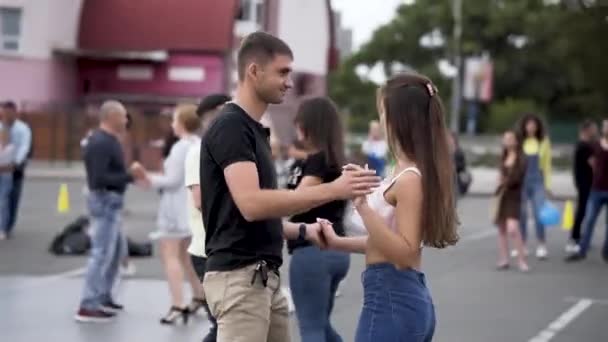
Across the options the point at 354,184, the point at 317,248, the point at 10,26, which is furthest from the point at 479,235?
the point at 10,26

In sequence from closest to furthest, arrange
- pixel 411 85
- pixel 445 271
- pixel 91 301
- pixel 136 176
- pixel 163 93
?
pixel 411 85 < pixel 136 176 < pixel 91 301 < pixel 445 271 < pixel 163 93

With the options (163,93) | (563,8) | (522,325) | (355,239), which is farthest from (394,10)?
(355,239)

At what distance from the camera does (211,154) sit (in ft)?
16.4

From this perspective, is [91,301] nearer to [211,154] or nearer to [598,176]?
[211,154]

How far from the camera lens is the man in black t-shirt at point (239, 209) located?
4965 millimetres

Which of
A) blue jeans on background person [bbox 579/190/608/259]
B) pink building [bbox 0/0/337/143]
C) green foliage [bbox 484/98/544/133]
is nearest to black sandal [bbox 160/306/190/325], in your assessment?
blue jeans on background person [bbox 579/190/608/259]

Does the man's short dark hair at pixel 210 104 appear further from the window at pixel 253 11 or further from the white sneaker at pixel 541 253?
the window at pixel 253 11

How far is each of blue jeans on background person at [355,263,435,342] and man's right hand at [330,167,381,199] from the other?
0.40 metres

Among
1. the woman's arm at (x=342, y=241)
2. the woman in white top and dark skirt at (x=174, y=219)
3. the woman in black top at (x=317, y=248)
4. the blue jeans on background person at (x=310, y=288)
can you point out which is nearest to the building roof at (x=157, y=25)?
the woman in white top and dark skirt at (x=174, y=219)

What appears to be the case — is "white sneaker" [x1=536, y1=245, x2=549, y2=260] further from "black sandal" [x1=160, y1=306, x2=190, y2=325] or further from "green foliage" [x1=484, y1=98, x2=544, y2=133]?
"green foliage" [x1=484, y1=98, x2=544, y2=133]

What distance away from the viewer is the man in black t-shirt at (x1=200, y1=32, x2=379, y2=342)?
4965mm

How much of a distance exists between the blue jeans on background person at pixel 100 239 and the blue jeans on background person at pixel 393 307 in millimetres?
5808

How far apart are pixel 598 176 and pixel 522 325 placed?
18.5 feet

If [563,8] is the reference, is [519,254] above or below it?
below
